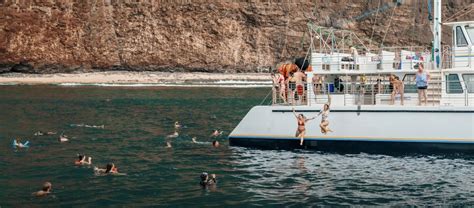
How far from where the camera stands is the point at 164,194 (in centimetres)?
2011

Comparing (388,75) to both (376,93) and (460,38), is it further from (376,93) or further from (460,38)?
(460,38)

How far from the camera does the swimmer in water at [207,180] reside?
21.1 metres

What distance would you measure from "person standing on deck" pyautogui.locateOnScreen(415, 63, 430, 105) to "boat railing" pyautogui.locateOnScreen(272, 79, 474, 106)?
493mm

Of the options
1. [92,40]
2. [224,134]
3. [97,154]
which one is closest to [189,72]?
[92,40]

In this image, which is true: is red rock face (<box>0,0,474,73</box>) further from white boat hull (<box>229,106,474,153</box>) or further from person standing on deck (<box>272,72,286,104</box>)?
white boat hull (<box>229,106,474,153</box>)

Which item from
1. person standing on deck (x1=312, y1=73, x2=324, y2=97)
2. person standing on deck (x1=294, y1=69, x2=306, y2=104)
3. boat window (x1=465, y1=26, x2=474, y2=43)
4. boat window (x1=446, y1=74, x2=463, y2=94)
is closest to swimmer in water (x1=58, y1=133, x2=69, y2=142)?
person standing on deck (x1=294, y1=69, x2=306, y2=104)

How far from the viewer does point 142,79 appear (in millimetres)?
100125

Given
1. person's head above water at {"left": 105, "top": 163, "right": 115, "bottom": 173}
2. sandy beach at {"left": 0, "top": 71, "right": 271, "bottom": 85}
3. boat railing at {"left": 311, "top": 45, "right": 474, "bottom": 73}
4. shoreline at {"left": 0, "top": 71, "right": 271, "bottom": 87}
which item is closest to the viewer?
person's head above water at {"left": 105, "top": 163, "right": 115, "bottom": 173}

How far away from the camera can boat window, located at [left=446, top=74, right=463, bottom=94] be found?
83.3ft

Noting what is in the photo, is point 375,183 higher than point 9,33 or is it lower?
lower

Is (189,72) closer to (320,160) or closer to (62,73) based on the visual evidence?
(62,73)

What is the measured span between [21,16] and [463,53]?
94.5 m

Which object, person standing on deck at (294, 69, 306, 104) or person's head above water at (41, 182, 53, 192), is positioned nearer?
person's head above water at (41, 182, 53, 192)

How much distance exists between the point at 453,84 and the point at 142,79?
255 feet
